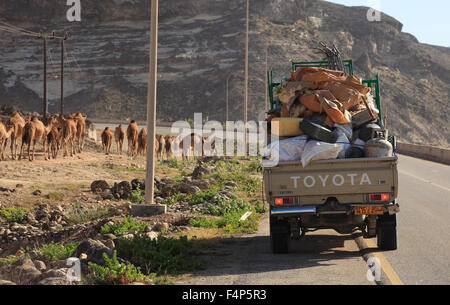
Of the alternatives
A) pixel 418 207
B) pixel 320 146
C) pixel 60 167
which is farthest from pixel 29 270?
pixel 60 167

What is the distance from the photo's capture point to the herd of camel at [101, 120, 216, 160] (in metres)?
36.2

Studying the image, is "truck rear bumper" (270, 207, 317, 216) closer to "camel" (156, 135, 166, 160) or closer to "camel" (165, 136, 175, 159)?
"camel" (156, 135, 166, 160)

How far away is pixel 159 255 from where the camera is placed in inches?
374

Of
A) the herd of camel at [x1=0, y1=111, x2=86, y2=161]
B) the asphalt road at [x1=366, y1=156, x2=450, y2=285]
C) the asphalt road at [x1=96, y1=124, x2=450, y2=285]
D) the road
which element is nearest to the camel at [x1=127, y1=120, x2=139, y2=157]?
the herd of camel at [x1=0, y1=111, x2=86, y2=161]

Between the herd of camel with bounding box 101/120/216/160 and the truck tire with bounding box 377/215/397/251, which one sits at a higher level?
the herd of camel with bounding box 101/120/216/160

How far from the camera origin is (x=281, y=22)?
115 m

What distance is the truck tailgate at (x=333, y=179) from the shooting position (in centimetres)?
1003

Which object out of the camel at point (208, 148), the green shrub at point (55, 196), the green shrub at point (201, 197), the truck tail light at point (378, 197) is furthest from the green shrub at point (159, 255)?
the camel at point (208, 148)

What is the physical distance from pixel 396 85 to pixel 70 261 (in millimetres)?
104448

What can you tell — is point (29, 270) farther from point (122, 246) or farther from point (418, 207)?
point (418, 207)

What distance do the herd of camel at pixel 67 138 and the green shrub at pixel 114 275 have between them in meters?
19.7

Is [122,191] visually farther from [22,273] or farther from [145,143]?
[145,143]

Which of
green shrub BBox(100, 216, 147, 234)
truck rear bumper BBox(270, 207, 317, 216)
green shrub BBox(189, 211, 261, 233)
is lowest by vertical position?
green shrub BBox(189, 211, 261, 233)

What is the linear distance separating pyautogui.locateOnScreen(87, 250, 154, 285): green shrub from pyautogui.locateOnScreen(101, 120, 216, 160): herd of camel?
89.4 feet
